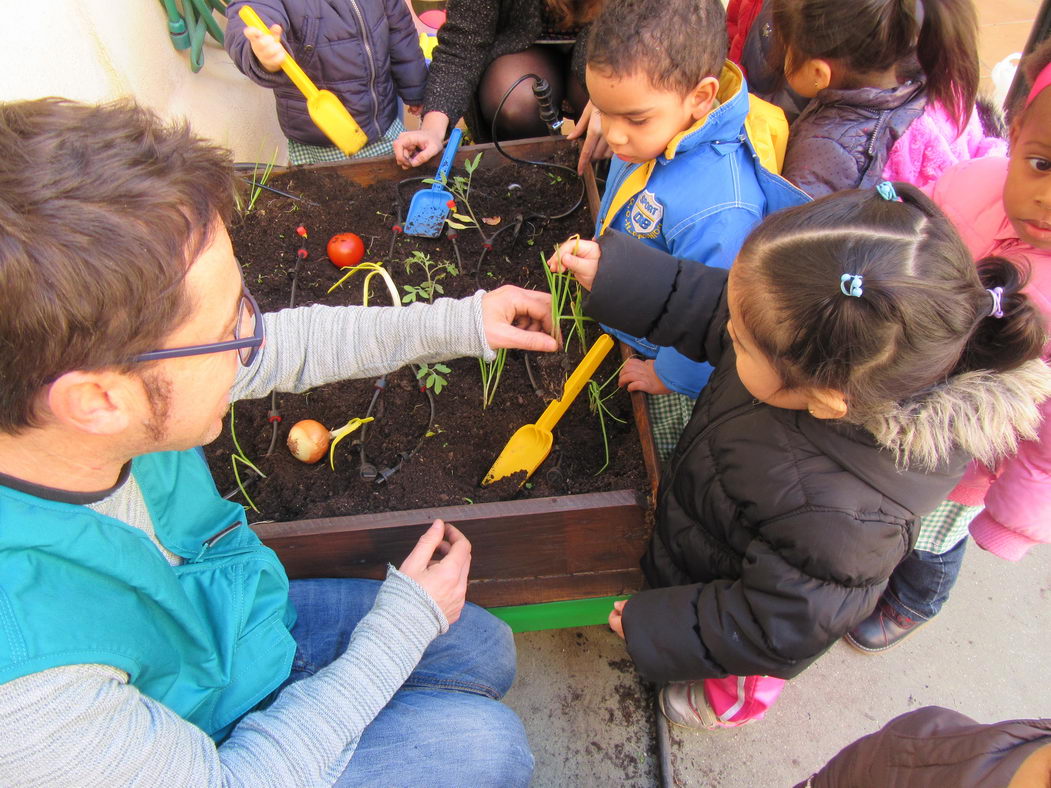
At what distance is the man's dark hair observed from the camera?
67cm

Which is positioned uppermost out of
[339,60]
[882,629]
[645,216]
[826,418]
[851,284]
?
[339,60]

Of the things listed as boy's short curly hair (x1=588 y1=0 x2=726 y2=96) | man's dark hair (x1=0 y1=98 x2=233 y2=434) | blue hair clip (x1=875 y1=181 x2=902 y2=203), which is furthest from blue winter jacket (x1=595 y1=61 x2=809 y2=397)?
man's dark hair (x1=0 y1=98 x2=233 y2=434)

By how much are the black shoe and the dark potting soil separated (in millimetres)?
855

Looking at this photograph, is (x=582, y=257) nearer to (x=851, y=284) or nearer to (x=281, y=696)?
(x=851, y=284)

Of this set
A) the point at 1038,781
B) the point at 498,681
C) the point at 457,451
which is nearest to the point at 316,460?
the point at 457,451

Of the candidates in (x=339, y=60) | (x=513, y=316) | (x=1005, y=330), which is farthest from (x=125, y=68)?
(x=1005, y=330)

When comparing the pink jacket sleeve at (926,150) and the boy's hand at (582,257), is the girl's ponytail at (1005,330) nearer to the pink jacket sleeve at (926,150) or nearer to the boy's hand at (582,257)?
the boy's hand at (582,257)

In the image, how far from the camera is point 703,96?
57.9 inches

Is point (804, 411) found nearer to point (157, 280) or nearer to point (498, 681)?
point (498, 681)

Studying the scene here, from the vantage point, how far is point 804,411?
1057 millimetres

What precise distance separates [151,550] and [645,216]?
1.24 m

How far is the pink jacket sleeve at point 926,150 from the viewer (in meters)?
1.64

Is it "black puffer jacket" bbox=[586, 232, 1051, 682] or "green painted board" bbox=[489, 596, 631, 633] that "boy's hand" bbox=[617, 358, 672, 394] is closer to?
"black puffer jacket" bbox=[586, 232, 1051, 682]

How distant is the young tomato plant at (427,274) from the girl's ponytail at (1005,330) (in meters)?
1.32
